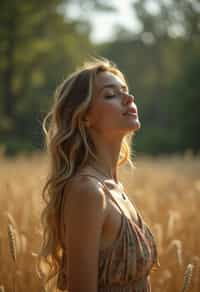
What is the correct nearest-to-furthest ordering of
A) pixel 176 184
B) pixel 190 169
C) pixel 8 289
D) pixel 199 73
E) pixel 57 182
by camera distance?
pixel 57 182 → pixel 8 289 → pixel 176 184 → pixel 190 169 → pixel 199 73

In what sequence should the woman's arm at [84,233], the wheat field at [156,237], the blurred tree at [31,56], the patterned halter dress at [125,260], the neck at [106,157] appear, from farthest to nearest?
1. the blurred tree at [31,56]
2. the wheat field at [156,237]
3. the neck at [106,157]
4. the patterned halter dress at [125,260]
5. the woman's arm at [84,233]

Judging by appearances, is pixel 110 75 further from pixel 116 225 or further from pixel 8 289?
pixel 8 289

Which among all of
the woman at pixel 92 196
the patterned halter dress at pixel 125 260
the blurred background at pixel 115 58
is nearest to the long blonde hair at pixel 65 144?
the woman at pixel 92 196

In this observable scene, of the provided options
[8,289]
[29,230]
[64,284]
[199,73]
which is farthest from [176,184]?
[199,73]

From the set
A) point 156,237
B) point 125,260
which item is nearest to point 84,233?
point 125,260

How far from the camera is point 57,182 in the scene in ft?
6.31

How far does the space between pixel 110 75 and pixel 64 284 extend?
2.52 feet

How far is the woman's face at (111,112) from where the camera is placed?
6.46ft

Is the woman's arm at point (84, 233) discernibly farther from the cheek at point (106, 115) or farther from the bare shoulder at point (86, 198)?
the cheek at point (106, 115)

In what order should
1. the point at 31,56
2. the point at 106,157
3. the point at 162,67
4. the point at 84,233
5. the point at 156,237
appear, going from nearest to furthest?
the point at 84,233, the point at 106,157, the point at 156,237, the point at 31,56, the point at 162,67

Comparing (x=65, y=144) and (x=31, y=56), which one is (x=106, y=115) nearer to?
(x=65, y=144)

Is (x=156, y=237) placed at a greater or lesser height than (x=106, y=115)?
lesser

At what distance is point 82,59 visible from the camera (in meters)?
28.3

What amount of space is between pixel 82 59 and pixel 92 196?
88.4 ft
